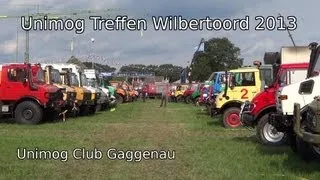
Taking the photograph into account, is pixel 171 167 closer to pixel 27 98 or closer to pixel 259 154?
pixel 259 154

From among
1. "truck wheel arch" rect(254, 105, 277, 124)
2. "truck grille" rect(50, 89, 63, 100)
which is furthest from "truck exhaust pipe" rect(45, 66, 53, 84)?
"truck wheel arch" rect(254, 105, 277, 124)

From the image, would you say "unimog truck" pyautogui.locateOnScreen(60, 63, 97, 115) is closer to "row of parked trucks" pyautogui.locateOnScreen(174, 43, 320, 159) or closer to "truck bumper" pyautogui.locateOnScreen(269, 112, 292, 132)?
A: "row of parked trucks" pyautogui.locateOnScreen(174, 43, 320, 159)

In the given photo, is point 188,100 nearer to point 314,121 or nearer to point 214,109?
point 214,109

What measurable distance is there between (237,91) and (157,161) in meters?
9.59

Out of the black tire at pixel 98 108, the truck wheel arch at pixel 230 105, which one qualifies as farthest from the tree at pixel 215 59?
the truck wheel arch at pixel 230 105

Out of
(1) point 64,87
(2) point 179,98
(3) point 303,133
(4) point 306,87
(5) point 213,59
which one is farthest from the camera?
(5) point 213,59

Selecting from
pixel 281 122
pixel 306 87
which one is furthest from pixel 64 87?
pixel 306 87

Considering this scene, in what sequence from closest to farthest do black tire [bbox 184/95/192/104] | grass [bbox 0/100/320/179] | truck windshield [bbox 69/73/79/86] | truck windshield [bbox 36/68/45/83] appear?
grass [bbox 0/100/320/179] < truck windshield [bbox 36/68/45/83] < truck windshield [bbox 69/73/79/86] < black tire [bbox 184/95/192/104]

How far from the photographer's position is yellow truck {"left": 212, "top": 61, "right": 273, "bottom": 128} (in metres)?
20.9

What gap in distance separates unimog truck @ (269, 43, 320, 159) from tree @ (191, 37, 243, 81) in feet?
282

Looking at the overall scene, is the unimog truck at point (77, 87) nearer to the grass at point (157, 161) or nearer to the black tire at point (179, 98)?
the grass at point (157, 161)

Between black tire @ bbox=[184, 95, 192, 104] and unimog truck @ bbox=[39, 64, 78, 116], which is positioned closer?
unimog truck @ bbox=[39, 64, 78, 116]

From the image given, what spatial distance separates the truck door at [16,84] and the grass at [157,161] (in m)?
2.31

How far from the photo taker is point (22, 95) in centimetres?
2186
